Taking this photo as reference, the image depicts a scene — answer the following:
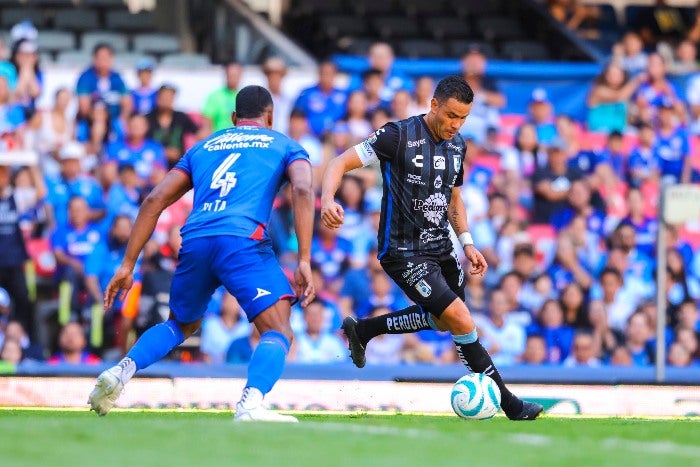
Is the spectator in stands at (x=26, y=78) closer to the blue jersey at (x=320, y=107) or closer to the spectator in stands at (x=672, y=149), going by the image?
the blue jersey at (x=320, y=107)

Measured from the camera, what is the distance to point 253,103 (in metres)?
8.84

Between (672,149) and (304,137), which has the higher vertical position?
(304,137)

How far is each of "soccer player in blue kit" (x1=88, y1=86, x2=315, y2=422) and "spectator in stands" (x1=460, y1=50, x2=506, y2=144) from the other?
7.95 m

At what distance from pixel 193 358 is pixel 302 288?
637cm

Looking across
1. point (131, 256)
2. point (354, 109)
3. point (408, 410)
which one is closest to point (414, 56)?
point (354, 109)

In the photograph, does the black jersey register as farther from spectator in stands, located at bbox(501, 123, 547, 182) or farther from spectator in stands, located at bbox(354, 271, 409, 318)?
spectator in stands, located at bbox(501, 123, 547, 182)

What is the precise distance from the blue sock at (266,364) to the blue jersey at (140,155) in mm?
7251

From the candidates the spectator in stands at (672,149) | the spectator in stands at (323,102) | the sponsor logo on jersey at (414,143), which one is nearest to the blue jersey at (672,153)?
the spectator in stands at (672,149)

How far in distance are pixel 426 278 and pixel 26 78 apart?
758 cm

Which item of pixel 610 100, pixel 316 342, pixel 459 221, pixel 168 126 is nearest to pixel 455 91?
pixel 459 221

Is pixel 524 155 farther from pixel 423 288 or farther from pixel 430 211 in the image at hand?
pixel 423 288

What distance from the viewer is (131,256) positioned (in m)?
8.68

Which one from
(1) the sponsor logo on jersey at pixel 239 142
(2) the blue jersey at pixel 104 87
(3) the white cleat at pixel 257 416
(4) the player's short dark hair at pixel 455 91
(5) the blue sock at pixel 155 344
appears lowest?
(3) the white cleat at pixel 257 416

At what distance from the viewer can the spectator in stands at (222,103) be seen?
52.0 feet
